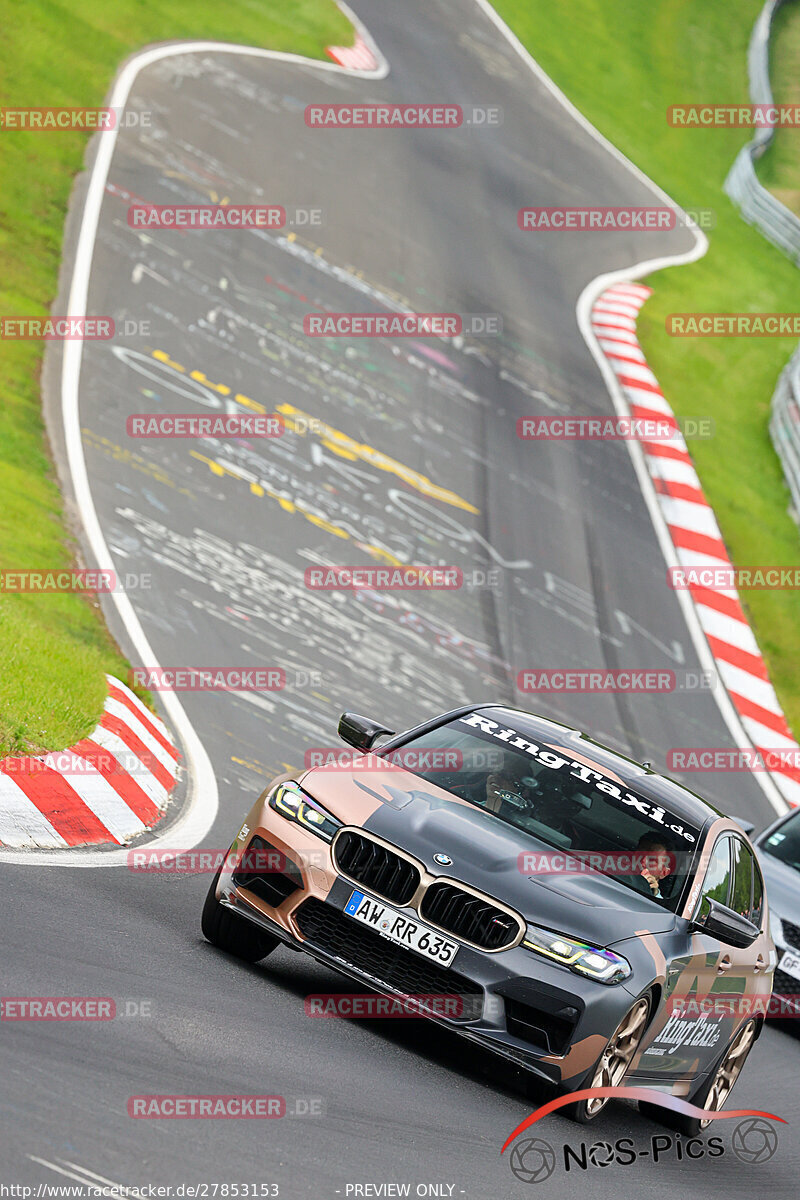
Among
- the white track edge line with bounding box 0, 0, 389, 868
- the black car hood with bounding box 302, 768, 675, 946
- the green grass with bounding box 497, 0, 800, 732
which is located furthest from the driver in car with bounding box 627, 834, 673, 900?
the green grass with bounding box 497, 0, 800, 732

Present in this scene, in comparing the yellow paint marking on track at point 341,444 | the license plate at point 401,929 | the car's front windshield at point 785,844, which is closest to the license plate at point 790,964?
the car's front windshield at point 785,844

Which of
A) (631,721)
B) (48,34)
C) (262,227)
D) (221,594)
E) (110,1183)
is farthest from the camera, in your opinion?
(48,34)

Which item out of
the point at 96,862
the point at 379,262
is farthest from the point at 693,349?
the point at 96,862

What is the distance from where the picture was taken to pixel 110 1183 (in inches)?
186

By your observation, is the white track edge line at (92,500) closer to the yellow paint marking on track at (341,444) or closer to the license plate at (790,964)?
the yellow paint marking on track at (341,444)

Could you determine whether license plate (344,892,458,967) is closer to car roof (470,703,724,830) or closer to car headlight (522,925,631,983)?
car headlight (522,925,631,983)

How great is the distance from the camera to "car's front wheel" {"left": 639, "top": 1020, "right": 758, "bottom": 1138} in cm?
808

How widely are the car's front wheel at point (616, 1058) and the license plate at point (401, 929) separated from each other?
30.4 inches

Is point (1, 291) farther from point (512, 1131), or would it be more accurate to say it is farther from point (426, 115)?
point (426, 115)

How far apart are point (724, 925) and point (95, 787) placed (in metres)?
3.76

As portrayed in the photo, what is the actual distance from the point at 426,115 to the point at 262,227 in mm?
9608

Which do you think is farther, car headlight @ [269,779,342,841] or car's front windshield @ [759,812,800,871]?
car's front windshield @ [759,812,800,871]

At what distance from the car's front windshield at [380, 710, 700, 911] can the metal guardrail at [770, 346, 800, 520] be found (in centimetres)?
1659

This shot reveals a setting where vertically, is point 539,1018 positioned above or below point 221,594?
above
